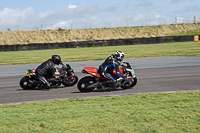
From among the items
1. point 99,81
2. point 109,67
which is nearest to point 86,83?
point 99,81

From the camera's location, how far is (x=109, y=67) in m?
9.76

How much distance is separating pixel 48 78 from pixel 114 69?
287 cm

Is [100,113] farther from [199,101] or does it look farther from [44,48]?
[44,48]

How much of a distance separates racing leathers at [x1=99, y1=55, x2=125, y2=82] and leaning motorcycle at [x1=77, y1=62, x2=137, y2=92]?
0.12 m

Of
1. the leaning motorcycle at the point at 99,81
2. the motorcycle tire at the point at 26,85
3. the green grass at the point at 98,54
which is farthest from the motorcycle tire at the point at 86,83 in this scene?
the green grass at the point at 98,54

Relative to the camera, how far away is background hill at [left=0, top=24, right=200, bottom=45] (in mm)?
72312

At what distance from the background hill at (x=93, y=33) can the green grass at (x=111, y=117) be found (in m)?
67.0

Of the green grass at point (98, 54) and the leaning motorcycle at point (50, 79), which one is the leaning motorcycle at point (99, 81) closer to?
the leaning motorcycle at point (50, 79)

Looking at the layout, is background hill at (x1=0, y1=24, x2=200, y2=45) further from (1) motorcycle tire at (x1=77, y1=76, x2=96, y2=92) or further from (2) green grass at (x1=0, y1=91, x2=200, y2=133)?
(2) green grass at (x1=0, y1=91, x2=200, y2=133)

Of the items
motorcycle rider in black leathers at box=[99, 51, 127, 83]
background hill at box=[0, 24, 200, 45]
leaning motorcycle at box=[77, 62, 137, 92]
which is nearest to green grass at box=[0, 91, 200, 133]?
leaning motorcycle at box=[77, 62, 137, 92]

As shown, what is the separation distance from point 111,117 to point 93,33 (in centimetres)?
7231

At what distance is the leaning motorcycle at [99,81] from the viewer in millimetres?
9625

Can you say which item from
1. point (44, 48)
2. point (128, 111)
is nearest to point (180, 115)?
point (128, 111)

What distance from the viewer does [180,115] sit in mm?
5609
